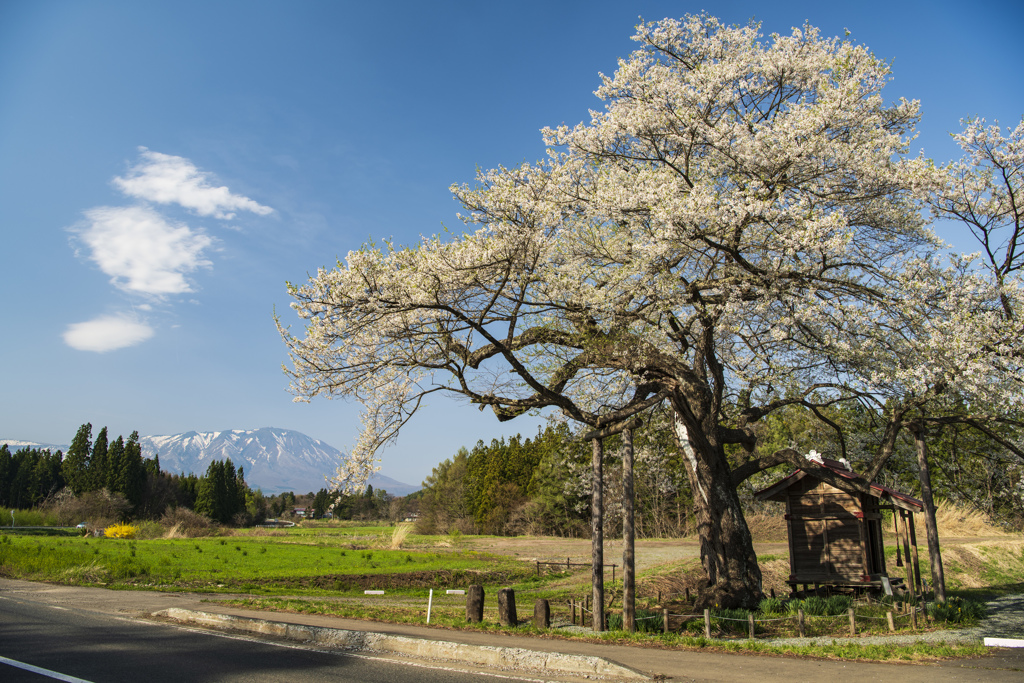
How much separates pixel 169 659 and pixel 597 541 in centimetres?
899

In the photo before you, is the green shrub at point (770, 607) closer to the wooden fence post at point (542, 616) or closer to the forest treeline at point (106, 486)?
the wooden fence post at point (542, 616)

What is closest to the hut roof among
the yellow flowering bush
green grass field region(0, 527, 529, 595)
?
green grass field region(0, 527, 529, 595)

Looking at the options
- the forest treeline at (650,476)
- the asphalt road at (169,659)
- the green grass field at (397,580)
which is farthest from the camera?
the forest treeline at (650,476)

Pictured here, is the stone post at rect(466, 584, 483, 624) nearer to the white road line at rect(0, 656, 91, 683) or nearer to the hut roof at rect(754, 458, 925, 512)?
the white road line at rect(0, 656, 91, 683)

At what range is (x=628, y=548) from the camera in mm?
13258

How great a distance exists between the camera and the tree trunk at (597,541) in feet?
43.2

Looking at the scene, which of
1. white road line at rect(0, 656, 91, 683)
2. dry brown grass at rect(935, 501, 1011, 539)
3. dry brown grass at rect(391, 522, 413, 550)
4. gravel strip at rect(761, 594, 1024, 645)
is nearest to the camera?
white road line at rect(0, 656, 91, 683)

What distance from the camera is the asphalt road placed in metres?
6.91

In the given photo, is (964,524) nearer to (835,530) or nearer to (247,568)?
(835,530)

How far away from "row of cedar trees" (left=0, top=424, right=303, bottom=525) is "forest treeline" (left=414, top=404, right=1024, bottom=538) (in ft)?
115

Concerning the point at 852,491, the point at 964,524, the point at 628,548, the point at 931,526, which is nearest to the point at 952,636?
the point at 931,526

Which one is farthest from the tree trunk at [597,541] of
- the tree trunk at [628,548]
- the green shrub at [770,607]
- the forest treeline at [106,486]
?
the forest treeline at [106,486]

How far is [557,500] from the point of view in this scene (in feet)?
204

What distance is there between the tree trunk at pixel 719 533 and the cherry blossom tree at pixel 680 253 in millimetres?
53
